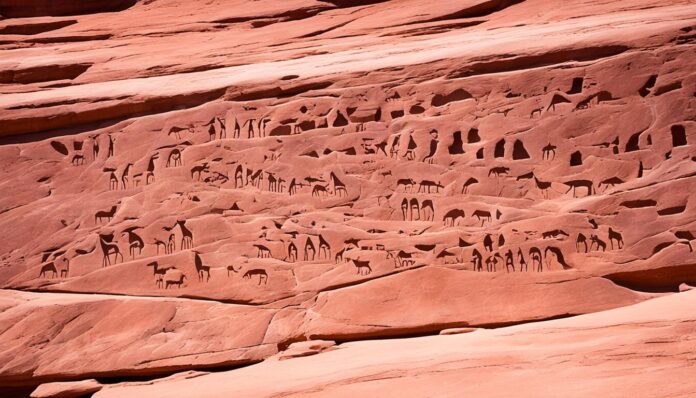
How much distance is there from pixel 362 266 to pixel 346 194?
96 cm

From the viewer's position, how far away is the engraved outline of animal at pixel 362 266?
855 centimetres

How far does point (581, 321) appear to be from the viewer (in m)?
6.95

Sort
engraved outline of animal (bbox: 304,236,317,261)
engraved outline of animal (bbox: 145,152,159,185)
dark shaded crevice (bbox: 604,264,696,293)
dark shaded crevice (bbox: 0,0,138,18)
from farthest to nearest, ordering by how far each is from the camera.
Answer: dark shaded crevice (bbox: 0,0,138,18)
engraved outline of animal (bbox: 145,152,159,185)
engraved outline of animal (bbox: 304,236,317,261)
dark shaded crevice (bbox: 604,264,696,293)

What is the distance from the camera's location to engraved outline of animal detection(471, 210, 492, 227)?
28.2 ft

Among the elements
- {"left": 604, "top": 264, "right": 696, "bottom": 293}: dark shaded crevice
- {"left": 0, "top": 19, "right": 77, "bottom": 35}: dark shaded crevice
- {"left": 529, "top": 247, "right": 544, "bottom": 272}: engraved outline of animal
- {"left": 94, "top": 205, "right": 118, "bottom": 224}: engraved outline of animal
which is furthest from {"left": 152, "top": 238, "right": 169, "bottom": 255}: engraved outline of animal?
{"left": 0, "top": 19, "right": 77, "bottom": 35}: dark shaded crevice

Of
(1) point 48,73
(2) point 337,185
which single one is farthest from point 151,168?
(1) point 48,73

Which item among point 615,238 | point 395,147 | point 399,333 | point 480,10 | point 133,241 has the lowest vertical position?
point 399,333

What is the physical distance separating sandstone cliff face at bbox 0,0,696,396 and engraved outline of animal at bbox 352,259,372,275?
0.07ft

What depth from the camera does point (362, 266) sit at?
859 centimetres

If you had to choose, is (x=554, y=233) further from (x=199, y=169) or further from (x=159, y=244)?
(x=159, y=244)

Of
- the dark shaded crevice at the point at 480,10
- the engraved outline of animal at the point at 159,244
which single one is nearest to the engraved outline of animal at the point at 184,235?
the engraved outline of animal at the point at 159,244

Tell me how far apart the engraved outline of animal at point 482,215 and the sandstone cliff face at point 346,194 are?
24 millimetres

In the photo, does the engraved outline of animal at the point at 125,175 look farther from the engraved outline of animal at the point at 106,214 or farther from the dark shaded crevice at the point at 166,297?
the dark shaded crevice at the point at 166,297

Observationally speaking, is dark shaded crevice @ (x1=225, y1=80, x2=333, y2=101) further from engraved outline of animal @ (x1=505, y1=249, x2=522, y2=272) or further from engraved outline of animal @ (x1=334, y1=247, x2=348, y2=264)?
engraved outline of animal @ (x1=505, y1=249, x2=522, y2=272)
